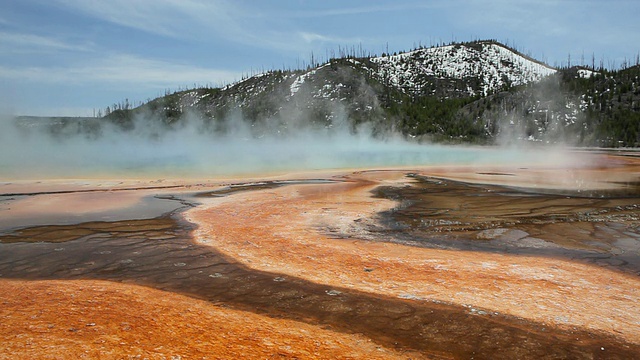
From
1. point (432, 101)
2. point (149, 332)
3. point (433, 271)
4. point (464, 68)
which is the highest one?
point (464, 68)

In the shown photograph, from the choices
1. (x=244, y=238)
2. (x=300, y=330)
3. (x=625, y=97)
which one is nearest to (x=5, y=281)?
(x=244, y=238)

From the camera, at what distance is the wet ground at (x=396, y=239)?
4.61 m

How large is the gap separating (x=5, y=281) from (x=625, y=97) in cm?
10567

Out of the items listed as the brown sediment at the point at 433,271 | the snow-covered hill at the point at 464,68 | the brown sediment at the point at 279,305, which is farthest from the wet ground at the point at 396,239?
the snow-covered hill at the point at 464,68

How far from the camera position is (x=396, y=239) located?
9195 mm

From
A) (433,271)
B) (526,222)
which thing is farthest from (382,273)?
(526,222)

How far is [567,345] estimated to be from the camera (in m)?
4.46

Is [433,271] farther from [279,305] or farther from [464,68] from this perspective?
[464,68]

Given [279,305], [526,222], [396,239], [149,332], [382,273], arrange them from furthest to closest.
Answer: [526,222] → [396,239] → [382,273] → [279,305] → [149,332]

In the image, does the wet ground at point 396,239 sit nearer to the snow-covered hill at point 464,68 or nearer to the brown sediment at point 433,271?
the brown sediment at point 433,271

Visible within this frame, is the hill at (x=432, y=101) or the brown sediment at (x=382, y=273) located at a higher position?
the hill at (x=432, y=101)

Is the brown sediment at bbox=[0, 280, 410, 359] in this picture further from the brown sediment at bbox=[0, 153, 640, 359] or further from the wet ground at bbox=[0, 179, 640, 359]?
the wet ground at bbox=[0, 179, 640, 359]

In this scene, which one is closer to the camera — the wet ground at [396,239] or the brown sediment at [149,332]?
the brown sediment at [149,332]

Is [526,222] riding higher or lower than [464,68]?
lower
